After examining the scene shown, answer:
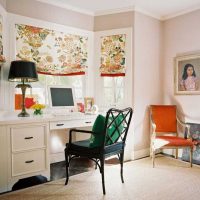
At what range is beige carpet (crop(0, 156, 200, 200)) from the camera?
237cm

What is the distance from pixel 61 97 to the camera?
10.8 feet

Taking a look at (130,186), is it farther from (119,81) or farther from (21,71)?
(21,71)

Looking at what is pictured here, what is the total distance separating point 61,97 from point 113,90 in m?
0.99

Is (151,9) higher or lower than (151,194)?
higher

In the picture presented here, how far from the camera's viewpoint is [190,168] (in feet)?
10.7

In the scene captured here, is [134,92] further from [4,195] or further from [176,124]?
[4,195]

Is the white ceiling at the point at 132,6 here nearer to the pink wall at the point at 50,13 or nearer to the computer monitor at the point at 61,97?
the pink wall at the point at 50,13

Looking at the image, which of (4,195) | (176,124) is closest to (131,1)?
(176,124)

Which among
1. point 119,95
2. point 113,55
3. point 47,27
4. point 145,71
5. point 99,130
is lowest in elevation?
point 99,130

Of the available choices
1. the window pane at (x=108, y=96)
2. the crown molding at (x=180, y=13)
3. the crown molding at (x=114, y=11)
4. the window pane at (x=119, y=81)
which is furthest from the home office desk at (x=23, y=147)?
the crown molding at (x=180, y=13)

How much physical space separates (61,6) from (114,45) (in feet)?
3.46

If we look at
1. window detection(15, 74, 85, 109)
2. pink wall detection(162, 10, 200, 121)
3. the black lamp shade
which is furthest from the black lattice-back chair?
pink wall detection(162, 10, 200, 121)

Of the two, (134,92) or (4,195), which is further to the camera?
(134,92)

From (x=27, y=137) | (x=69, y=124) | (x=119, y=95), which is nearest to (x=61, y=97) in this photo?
(x=69, y=124)
